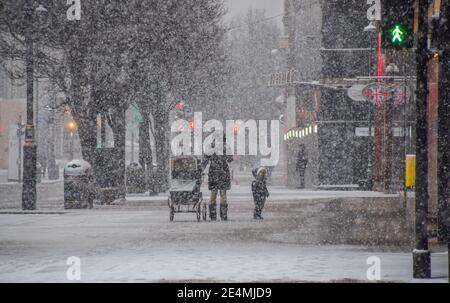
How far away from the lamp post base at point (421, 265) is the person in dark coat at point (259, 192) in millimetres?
11218

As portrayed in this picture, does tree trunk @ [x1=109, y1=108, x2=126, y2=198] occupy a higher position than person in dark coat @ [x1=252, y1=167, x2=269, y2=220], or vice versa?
tree trunk @ [x1=109, y1=108, x2=126, y2=198]

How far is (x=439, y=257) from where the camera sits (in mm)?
14250

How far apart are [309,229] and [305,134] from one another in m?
28.4

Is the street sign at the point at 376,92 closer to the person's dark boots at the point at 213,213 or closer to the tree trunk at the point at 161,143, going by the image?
the person's dark boots at the point at 213,213

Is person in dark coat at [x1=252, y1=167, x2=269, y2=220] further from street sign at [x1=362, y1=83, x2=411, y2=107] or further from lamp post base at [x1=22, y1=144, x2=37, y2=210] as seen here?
street sign at [x1=362, y1=83, x2=411, y2=107]

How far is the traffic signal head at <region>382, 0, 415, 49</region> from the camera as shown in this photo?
12.0 m

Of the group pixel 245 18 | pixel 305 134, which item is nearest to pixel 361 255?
pixel 305 134

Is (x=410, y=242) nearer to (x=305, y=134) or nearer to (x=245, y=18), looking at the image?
(x=305, y=134)

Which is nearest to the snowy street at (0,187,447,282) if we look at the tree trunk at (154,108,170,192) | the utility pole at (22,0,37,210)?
the utility pole at (22,0,37,210)

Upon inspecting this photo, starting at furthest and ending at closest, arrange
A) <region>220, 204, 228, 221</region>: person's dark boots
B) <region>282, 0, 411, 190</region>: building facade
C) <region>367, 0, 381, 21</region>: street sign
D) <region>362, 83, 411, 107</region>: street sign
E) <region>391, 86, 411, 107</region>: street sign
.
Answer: <region>282, 0, 411, 190</region>: building facade, <region>367, 0, 381, 21</region>: street sign, <region>362, 83, 411, 107</region>: street sign, <region>391, 86, 411, 107</region>: street sign, <region>220, 204, 228, 221</region>: person's dark boots

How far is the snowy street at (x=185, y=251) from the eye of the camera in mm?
12266

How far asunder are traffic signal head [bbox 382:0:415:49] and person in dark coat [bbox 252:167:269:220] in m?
11.2

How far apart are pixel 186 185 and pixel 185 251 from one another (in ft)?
26.7

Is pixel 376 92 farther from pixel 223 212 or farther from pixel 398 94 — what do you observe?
pixel 223 212
